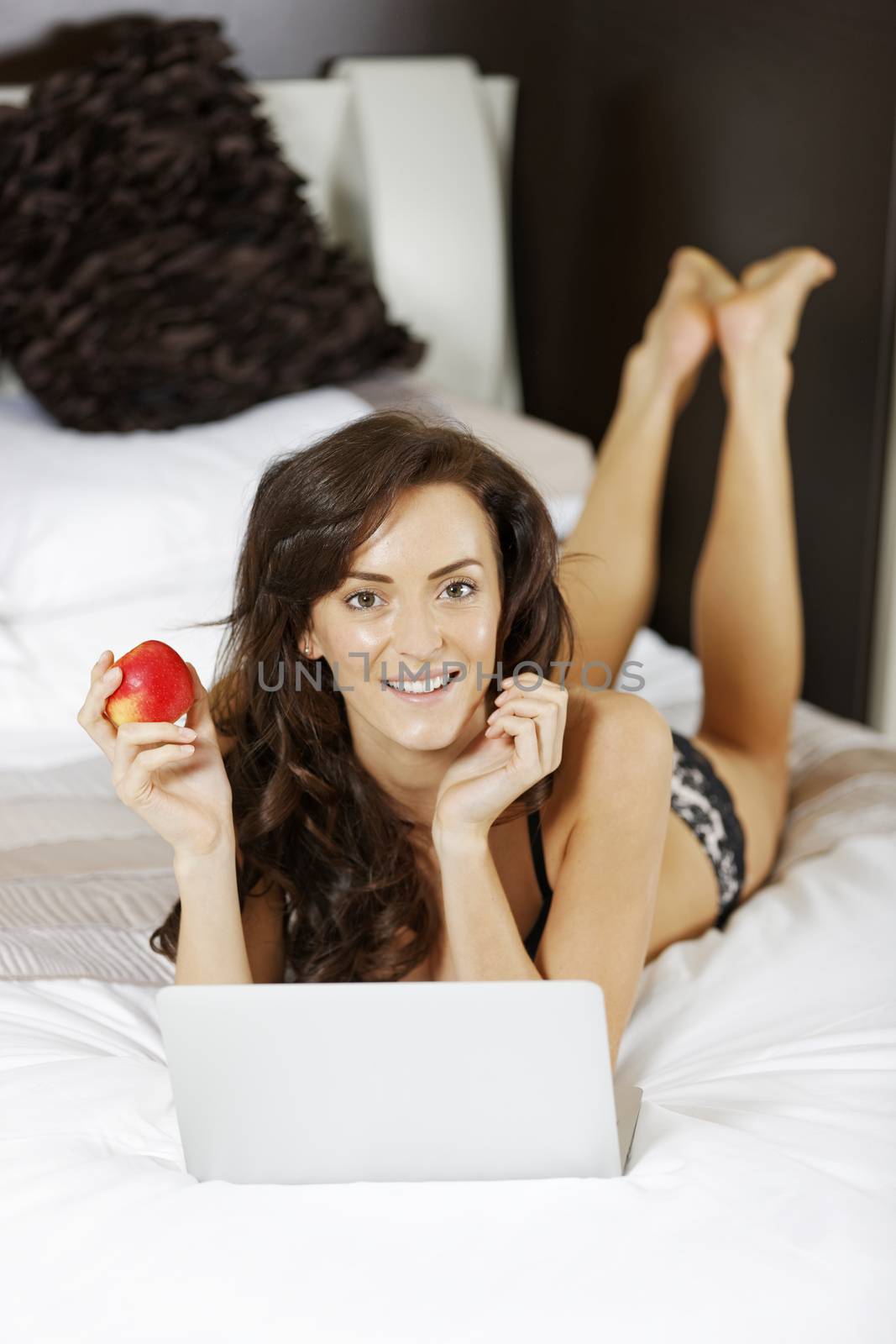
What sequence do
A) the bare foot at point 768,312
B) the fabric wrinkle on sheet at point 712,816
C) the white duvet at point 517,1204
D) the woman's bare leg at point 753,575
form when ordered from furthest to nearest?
the bare foot at point 768,312, the woman's bare leg at point 753,575, the fabric wrinkle on sheet at point 712,816, the white duvet at point 517,1204

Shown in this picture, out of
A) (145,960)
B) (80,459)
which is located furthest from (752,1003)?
(80,459)

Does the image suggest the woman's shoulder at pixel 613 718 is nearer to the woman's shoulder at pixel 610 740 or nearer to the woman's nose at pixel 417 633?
the woman's shoulder at pixel 610 740

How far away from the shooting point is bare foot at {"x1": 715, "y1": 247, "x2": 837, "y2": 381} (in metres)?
2.15

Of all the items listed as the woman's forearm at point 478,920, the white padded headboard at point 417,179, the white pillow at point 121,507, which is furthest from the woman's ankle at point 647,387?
the woman's forearm at point 478,920

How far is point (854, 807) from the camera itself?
1869 millimetres

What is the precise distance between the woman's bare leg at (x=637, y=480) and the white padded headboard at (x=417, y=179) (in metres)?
0.72

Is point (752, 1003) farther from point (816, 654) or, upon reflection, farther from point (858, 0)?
point (858, 0)

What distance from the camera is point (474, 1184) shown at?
1.13m

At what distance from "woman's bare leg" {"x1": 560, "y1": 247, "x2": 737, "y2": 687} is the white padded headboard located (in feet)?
2.36

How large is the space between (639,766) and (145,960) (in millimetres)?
561

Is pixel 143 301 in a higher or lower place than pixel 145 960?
higher

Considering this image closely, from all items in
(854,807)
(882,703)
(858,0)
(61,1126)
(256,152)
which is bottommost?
(882,703)

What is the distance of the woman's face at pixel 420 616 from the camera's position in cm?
128

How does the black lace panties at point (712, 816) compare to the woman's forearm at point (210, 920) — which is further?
the black lace panties at point (712, 816)
